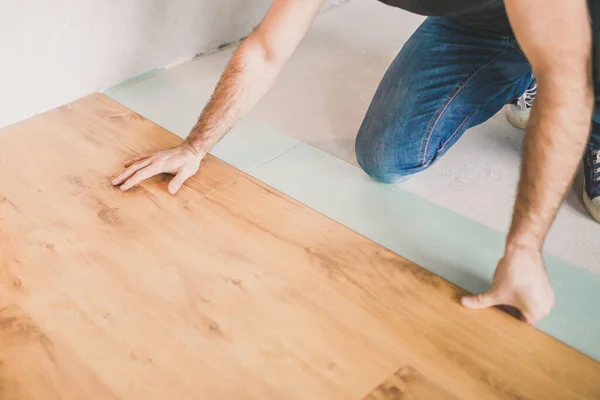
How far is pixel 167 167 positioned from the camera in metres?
1.52

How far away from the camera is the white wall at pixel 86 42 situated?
5.47 ft

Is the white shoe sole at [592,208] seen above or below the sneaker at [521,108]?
below

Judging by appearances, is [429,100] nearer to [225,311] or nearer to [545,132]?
[545,132]

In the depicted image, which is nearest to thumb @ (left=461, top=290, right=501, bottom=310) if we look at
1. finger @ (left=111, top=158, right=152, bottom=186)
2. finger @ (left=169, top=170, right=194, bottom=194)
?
finger @ (left=169, top=170, right=194, bottom=194)

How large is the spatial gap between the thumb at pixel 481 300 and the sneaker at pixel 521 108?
0.77 metres

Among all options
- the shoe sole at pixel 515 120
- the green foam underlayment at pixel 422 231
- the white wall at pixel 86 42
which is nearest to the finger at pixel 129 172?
the green foam underlayment at pixel 422 231

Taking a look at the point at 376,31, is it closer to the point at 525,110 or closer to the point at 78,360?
the point at 525,110

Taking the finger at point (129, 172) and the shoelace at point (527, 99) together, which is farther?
the shoelace at point (527, 99)

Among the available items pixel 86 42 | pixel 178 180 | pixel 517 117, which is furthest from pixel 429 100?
pixel 86 42

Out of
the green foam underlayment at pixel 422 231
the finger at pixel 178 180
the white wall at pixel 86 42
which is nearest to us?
the green foam underlayment at pixel 422 231

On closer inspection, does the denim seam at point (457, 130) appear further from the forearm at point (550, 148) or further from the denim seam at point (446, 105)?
Answer: the forearm at point (550, 148)

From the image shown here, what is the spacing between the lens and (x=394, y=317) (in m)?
1.18

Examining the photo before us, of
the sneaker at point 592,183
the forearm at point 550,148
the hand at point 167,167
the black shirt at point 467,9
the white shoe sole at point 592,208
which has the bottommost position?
the hand at point 167,167

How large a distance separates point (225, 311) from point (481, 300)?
0.52 meters
